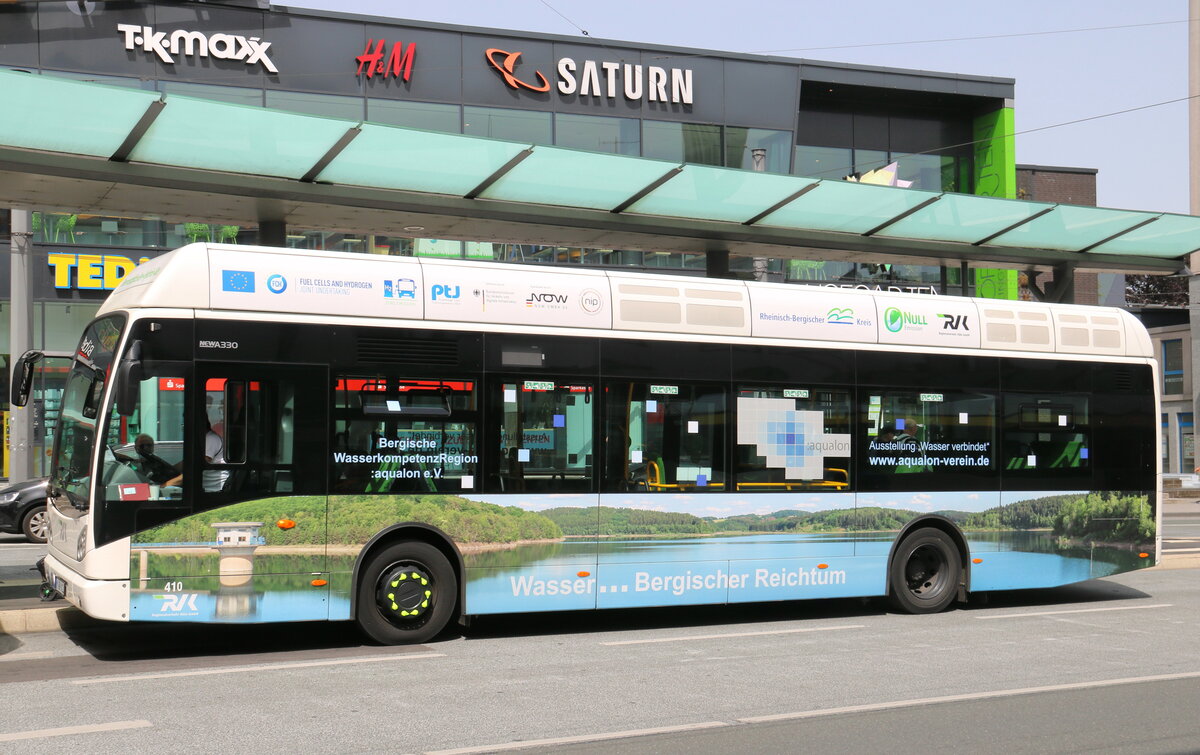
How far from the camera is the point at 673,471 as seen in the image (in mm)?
11117

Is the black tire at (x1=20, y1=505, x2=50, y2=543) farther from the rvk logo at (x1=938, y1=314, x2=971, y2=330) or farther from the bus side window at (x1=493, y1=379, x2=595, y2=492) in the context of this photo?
the rvk logo at (x1=938, y1=314, x2=971, y2=330)

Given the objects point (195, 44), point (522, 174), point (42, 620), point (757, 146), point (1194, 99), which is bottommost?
point (42, 620)

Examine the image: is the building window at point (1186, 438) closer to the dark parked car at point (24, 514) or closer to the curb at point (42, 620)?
the dark parked car at point (24, 514)

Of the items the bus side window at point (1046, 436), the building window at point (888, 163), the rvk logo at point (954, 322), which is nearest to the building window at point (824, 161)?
the building window at point (888, 163)

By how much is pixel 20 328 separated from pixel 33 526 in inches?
194

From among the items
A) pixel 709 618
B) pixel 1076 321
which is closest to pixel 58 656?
pixel 709 618

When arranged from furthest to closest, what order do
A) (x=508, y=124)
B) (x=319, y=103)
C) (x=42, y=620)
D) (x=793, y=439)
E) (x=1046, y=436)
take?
(x=508, y=124) → (x=319, y=103) → (x=1046, y=436) → (x=793, y=439) → (x=42, y=620)

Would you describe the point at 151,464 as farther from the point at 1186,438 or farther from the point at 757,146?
the point at 1186,438

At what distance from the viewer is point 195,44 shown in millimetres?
27297

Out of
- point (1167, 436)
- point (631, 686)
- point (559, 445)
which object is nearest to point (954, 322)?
point (559, 445)

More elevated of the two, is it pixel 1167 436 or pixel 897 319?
pixel 897 319

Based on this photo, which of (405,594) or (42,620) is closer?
(405,594)

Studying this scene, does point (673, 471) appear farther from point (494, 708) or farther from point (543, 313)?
point (494, 708)

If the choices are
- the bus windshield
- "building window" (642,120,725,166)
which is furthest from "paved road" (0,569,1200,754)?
"building window" (642,120,725,166)
